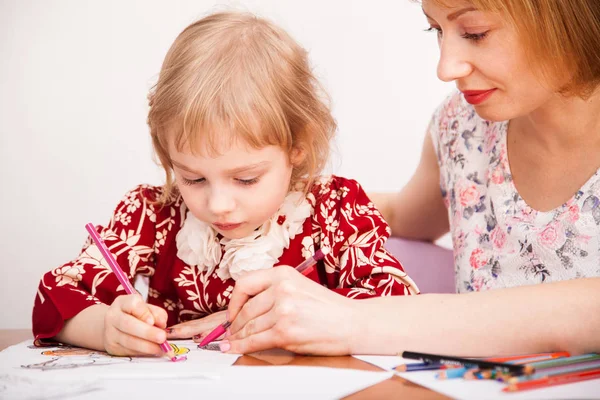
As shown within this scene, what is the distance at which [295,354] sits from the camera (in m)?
0.99

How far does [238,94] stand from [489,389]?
57 centimetres

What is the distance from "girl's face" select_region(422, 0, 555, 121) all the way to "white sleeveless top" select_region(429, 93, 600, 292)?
0.21 metres

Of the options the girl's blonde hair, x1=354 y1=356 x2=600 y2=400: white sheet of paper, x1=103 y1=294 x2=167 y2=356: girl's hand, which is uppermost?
the girl's blonde hair

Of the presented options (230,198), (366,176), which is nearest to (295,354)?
(230,198)

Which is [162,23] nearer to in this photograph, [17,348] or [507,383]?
[17,348]

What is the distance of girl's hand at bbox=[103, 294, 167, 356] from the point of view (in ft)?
3.21

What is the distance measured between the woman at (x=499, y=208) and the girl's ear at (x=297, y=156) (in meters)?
0.25

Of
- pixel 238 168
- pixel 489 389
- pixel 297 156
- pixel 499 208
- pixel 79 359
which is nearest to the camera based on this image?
pixel 489 389

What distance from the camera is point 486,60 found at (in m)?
1.12

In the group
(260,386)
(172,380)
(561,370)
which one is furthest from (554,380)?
(172,380)

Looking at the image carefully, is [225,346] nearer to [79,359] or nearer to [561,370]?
[79,359]

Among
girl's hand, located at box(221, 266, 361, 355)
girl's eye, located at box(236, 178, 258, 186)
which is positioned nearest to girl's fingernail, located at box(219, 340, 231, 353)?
girl's hand, located at box(221, 266, 361, 355)

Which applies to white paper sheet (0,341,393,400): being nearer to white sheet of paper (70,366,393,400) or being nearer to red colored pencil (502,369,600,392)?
white sheet of paper (70,366,393,400)

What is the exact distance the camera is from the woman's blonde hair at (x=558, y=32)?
1105 millimetres
